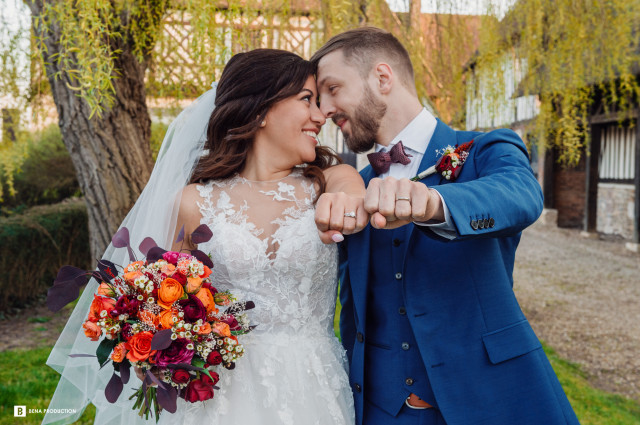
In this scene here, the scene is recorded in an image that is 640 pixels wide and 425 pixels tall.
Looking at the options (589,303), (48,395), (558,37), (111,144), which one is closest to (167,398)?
(111,144)

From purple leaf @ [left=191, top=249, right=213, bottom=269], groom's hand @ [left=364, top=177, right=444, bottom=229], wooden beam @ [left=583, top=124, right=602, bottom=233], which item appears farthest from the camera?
wooden beam @ [left=583, top=124, right=602, bottom=233]

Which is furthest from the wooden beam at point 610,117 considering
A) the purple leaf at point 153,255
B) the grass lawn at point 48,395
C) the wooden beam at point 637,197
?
the purple leaf at point 153,255

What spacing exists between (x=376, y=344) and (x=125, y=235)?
95 cm

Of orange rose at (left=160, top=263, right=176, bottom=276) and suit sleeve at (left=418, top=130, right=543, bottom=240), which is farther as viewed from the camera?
orange rose at (left=160, top=263, right=176, bottom=276)

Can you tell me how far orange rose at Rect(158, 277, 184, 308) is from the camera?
1.63 metres

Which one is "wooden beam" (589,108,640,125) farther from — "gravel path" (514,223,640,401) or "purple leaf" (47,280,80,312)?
"purple leaf" (47,280,80,312)

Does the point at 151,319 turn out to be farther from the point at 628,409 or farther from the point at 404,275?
the point at 628,409

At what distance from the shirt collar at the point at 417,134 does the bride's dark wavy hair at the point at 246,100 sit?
37cm

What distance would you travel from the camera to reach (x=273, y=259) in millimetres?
2119

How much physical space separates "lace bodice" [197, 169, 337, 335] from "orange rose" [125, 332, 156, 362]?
51cm

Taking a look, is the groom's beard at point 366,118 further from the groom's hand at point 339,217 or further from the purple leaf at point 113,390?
the purple leaf at point 113,390

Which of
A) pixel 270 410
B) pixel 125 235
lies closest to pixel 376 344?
pixel 270 410

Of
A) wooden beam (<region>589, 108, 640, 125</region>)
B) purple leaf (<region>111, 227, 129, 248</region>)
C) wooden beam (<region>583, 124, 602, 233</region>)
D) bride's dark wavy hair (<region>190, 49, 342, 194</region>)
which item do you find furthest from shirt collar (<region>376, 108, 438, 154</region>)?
wooden beam (<region>583, 124, 602, 233</region>)

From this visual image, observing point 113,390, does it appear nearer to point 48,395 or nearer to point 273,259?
point 273,259
